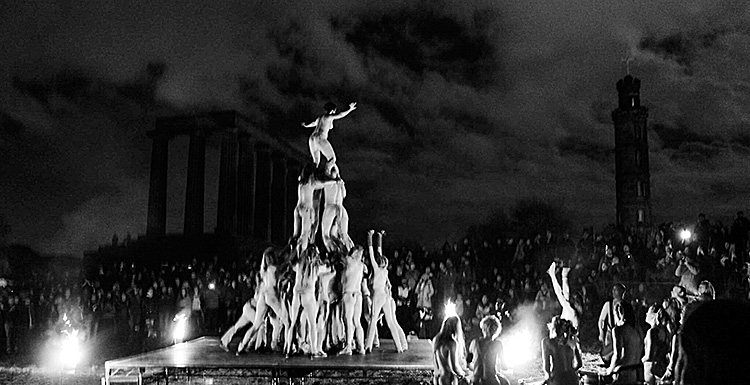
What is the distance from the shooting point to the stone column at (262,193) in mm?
50000

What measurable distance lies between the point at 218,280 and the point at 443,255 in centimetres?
837

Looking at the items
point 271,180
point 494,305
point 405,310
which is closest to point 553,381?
point 494,305

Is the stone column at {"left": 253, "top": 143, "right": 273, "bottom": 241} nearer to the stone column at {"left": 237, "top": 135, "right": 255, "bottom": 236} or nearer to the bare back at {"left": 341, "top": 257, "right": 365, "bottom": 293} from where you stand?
the stone column at {"left": 237, "top": 135, "right": 255, "bottom": 236}

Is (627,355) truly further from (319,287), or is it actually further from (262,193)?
(262,193)

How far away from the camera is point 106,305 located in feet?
69.0

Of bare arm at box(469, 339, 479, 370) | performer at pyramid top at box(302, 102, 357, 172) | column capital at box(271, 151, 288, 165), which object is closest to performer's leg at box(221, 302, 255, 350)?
performer at pyramid top at box(302, 102, 357, 172)

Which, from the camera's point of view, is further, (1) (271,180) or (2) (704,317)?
(1) (271,180)

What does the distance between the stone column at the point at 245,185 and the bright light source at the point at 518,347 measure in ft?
106

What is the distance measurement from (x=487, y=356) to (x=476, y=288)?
42.8 ft

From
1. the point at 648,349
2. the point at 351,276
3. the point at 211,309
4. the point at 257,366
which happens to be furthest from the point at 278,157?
the point at 648,349

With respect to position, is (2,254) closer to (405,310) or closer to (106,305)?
(106,305)

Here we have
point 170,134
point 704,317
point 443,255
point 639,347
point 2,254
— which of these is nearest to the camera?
point 704,317

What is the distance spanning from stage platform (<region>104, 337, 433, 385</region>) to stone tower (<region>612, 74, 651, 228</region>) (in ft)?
188

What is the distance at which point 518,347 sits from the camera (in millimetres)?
14227
